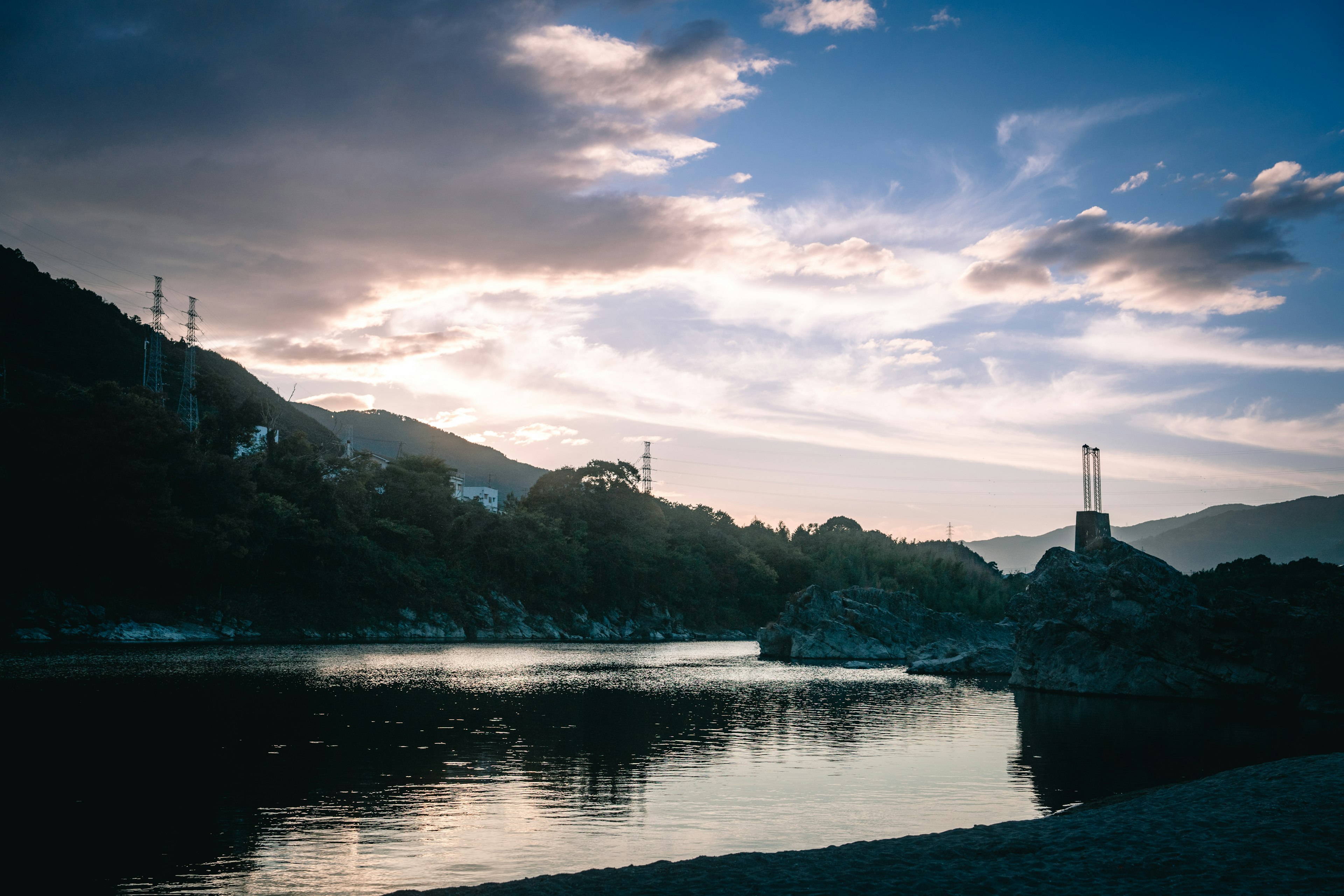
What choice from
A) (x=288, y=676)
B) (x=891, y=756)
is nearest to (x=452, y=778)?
(x=891, y=756)

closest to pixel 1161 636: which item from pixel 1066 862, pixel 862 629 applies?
pixel 1066 862

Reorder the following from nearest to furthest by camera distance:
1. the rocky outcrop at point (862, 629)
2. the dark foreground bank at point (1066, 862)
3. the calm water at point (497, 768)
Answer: the dark foreground bank at point (1066, 862)
the calm water at point (497, 768)
the rocky outcrop at point (862, 629)

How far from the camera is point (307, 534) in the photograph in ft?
273

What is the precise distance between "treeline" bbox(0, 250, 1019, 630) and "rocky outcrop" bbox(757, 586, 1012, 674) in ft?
106

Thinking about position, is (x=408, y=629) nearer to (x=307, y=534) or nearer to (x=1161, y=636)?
(x=307, y=534)

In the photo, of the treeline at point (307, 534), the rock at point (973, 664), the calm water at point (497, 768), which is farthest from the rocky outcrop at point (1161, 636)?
the treeline at point (307, 534)

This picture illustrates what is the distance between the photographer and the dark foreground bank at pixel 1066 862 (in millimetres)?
9109

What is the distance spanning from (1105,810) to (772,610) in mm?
126529

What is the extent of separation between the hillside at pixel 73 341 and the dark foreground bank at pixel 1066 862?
83.0 meters

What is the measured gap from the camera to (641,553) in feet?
411

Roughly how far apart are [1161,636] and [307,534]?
69742 mm

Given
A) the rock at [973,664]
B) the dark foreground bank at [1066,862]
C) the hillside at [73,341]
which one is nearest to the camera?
the dark foreground bank at [1066,862]

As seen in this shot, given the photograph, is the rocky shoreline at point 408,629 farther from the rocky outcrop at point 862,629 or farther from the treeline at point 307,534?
the rocky outcrop at point 862,629

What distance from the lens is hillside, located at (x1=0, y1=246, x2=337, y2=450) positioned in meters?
94.4
